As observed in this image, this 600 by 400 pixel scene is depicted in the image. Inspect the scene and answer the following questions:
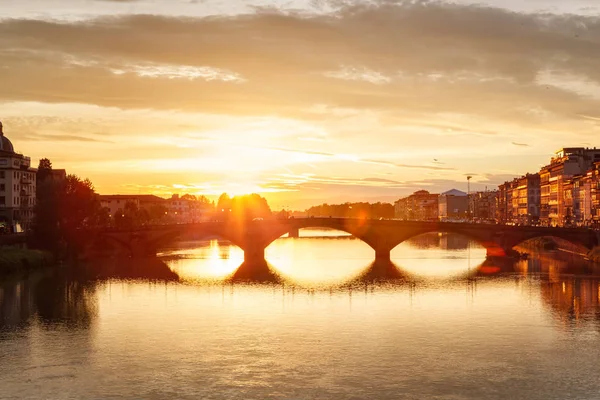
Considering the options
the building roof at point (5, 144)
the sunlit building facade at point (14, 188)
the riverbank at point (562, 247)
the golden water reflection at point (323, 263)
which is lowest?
the golden water reflection at point (323, 263)

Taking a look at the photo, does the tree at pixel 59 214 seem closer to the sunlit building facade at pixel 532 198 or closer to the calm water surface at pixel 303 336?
the calm water surface at pixel 303 336

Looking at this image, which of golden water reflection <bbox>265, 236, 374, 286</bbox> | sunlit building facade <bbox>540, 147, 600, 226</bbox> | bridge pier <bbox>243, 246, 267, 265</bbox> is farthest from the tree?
sunlit building facade <bbox>540, 147, 600, 226</bbox>

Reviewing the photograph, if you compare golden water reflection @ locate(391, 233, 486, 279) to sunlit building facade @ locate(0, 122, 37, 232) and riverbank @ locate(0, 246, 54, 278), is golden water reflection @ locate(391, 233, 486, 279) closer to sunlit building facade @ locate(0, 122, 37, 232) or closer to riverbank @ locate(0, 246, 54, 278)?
riverbank @ locate(0, 246, 54, 278)

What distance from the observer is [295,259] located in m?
122

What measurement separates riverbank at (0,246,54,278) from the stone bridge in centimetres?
1896

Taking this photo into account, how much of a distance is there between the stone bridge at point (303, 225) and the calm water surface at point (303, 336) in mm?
24478

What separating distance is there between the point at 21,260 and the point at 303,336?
49401 millimetres

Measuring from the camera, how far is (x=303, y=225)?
123188mm

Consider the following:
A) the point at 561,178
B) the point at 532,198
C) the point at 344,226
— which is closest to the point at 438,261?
the point at 344,226

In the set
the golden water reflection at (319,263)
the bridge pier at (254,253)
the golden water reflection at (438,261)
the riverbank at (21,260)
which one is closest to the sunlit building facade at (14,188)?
the riverbank at (21,260)

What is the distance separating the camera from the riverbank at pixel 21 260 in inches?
3369

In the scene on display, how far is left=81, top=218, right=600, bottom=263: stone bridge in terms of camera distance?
117312mm

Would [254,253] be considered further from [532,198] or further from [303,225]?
[532,198]

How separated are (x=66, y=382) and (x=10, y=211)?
300ft
